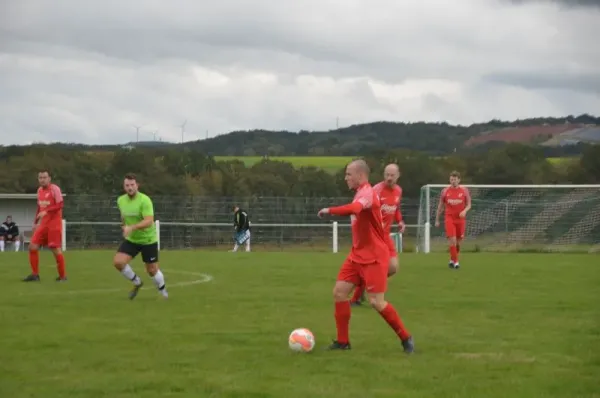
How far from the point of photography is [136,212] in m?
15.4

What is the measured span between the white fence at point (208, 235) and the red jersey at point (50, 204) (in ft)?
77.6

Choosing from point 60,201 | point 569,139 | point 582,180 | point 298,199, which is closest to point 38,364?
point 60,201

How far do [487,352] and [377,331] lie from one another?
6.29 feet

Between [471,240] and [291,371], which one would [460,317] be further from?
[471,240]

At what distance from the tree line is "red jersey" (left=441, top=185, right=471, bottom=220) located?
104ft

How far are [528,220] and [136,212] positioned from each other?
2696cm

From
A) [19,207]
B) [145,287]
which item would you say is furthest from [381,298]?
[19,207]

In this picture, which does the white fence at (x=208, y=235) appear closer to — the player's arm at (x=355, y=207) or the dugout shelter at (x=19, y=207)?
the dugout shelter at (x=19, y=207)

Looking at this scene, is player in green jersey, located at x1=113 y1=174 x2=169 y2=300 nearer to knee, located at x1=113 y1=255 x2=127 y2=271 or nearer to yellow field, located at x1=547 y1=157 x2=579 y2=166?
knee, located at x1=113 y1=255 x2=127 y2=271

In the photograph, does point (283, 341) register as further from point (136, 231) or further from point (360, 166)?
point (136, 231)

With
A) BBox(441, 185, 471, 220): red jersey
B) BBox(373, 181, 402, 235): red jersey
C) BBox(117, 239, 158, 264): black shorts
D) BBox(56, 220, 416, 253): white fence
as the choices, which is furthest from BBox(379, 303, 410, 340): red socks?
BBox(56, 220, 416, 253): white fence

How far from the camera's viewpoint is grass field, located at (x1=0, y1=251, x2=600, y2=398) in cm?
860

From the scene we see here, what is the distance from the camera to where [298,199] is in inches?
1802

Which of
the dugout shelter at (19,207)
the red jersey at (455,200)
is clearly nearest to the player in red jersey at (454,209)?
the red jersey at (455,200)
